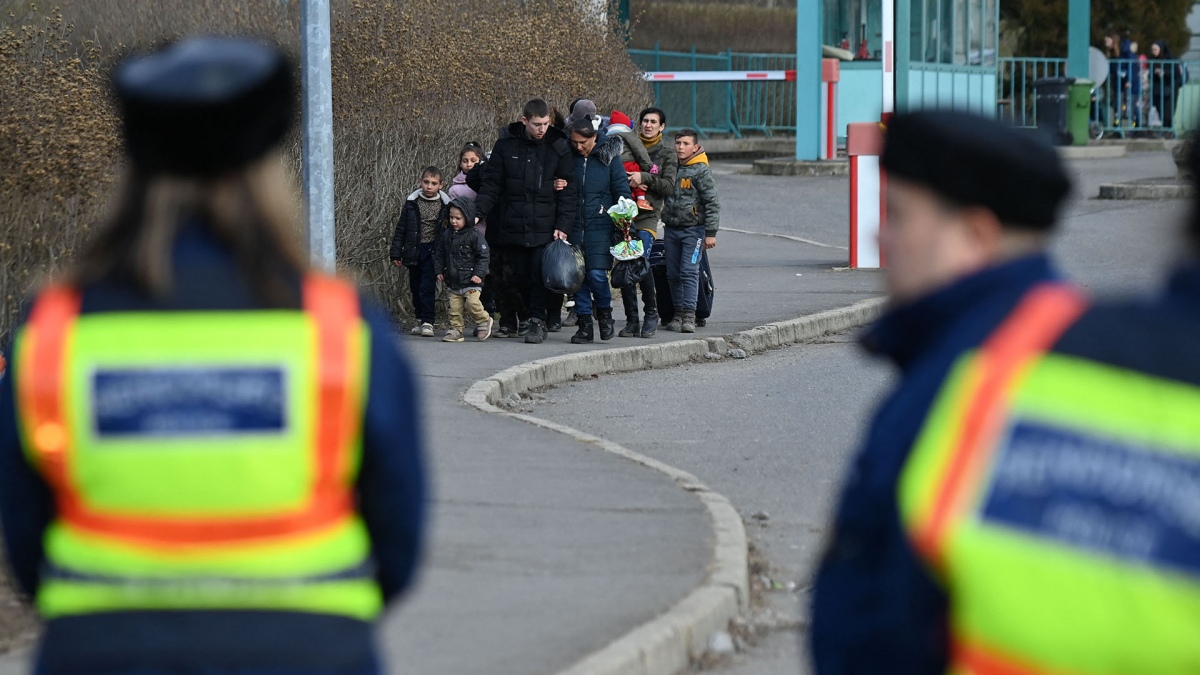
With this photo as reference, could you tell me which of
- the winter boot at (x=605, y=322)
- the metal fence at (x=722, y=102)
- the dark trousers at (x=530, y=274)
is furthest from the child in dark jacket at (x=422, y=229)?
the metal fence at (x=722, y=102)

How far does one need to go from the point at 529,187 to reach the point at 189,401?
10.6m

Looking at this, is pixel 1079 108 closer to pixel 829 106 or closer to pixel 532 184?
pixel 829 106

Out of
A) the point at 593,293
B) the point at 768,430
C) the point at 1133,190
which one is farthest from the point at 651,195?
the point at 1133,190

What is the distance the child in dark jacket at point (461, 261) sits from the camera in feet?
42.4

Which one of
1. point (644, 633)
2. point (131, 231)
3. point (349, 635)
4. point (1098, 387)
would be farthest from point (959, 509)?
point (644, 633)

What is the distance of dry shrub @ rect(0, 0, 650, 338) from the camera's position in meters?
10.6

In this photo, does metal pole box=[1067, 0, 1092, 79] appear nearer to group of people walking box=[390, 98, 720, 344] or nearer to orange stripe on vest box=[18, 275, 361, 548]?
group of people walking box=[390, 98, 720, 344]

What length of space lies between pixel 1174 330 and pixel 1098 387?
0.13 m

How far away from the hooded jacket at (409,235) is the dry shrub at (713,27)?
27.3m

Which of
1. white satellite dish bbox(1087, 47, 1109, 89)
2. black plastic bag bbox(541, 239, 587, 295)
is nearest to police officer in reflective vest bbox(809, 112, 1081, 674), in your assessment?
black plastic bag bbox(541, 239, 587, 295)

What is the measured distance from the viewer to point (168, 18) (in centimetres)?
1416

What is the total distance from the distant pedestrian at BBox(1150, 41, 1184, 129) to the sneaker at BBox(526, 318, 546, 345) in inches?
1025

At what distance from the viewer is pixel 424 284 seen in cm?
1355

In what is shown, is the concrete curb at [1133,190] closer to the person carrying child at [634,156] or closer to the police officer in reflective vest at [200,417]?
the person carrying child at [634,156]
